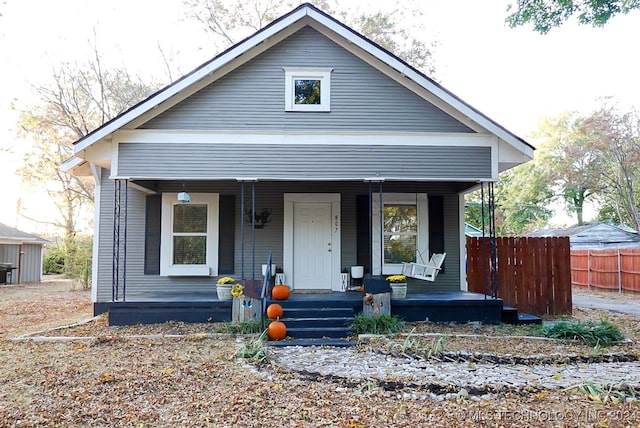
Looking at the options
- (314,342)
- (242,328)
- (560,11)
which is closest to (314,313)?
(314,342)

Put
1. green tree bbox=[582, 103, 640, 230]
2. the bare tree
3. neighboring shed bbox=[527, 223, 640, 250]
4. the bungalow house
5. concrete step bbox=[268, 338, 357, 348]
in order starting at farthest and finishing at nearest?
green tree bbox=[582, 103, 640, 230]
neighboring shed bbox=[527, 223, 640, 250]
the bare tree
the bungalow house
concrete step bbox=[268, 338, 357, 348]

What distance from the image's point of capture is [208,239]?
9906 millimetres

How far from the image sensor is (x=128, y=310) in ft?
26.7

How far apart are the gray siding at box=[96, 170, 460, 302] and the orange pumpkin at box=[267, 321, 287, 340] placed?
2.85 meters

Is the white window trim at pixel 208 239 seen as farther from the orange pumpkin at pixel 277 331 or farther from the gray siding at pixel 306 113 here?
the orange pumpkin at pixel 277 331

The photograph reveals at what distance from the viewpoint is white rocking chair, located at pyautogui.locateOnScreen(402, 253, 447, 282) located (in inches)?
368

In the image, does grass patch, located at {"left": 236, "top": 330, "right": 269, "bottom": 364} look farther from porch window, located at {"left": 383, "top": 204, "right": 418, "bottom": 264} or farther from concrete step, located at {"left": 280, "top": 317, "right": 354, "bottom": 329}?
porch window, located at {"left": 383, "top": 204, "right": 418, "bottom": 264}

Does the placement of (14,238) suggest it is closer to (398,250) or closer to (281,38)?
(281,38)

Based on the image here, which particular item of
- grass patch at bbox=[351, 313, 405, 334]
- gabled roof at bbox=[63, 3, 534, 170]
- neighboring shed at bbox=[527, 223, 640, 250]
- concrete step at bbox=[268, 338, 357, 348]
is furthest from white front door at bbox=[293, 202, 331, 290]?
neighboring shed at bbox=[527, 223, 640, 250]

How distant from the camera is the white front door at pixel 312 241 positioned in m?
9.94

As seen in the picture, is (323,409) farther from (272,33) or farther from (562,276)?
(562,276)

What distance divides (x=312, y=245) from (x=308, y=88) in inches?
133

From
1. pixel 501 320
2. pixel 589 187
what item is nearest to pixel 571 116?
pixel 589 187

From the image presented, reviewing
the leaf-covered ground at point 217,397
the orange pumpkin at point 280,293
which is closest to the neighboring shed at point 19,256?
the leaf-covered ground at point 217,397
